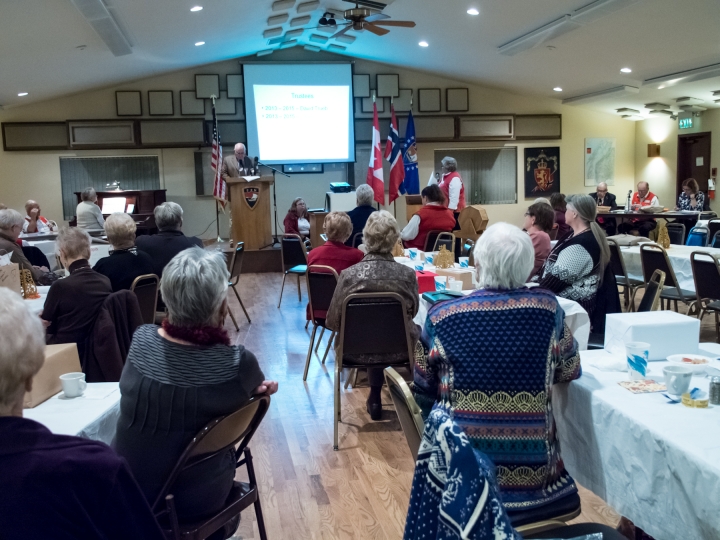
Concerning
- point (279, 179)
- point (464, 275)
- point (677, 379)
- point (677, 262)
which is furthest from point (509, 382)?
point (279, 179)

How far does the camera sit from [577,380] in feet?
7.41

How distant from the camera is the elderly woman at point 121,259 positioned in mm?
4238

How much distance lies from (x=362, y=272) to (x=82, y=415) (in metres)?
→ 1.86

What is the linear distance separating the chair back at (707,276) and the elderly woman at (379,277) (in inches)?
101

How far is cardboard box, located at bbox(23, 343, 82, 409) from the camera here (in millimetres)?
2236

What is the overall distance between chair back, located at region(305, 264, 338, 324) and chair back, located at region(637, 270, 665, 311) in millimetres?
1921

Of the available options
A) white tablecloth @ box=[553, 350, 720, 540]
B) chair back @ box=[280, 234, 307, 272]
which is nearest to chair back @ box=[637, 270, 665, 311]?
white tablecloth @ box=[553, 350, 720, 540]

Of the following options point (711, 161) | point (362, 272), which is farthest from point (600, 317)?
point (711, 161)

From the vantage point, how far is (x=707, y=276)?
5004 mm

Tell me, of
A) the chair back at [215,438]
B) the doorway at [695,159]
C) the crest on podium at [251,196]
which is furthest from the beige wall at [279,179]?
the chair back at [215,438]

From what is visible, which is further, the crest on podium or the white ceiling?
the crest on podium

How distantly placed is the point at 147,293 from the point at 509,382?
2912 mm

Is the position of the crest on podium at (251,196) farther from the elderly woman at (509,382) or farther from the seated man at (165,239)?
the elderly woman at (509,382)

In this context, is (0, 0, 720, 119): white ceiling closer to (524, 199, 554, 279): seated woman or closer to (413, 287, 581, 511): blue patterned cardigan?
(524, 199, 554, 279): seated woman
